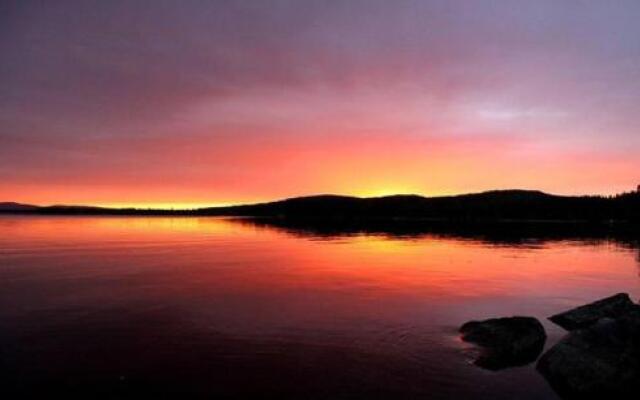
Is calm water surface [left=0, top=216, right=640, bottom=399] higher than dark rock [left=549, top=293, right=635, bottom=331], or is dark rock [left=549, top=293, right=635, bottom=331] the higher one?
dark rock [left=549, top=293, right=635, bottom=331]

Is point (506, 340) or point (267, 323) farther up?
point (506, 340)

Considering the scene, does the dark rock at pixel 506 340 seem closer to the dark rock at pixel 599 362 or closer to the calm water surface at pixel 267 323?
the calm water surface at pixel 267 323

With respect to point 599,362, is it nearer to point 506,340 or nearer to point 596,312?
point 506,340

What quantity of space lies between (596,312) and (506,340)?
266 inches

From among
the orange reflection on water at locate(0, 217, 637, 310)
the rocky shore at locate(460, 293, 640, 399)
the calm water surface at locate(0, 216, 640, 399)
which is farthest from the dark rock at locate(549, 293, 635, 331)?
the orange reflection on water at locate(0, 217, 637, 310)

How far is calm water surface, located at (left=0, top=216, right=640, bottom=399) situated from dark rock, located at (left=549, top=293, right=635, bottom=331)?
1.03 metres

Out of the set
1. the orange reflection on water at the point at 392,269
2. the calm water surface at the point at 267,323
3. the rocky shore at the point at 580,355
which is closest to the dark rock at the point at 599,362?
the rocky shore at the point at 580,355

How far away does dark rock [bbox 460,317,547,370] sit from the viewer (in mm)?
18188

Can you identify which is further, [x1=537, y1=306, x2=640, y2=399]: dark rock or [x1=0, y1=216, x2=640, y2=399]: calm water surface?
[x1=0, y1=216, x2=640, y2=399]: calm water surface

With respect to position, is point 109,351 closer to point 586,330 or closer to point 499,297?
point 586,330

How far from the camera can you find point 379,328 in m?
23.4

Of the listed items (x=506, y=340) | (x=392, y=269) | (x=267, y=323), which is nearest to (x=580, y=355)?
(x=506, y=340)

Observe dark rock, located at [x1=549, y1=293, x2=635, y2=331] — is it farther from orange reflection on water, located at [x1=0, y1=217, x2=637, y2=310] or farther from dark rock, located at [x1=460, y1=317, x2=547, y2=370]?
orange reflection on water, located at [x1=0, y1=217, x2=637, y2=310]

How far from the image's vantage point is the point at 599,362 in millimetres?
15422
